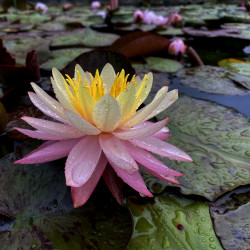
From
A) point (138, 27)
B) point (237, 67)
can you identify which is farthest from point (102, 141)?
point (138, 27)

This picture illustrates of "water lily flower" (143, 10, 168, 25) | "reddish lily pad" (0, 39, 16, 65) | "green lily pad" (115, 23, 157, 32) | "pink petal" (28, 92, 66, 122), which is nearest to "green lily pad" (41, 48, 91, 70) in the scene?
"reddish lily pad" (0, 39, 16, 65)

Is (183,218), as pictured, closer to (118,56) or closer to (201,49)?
(118,56)

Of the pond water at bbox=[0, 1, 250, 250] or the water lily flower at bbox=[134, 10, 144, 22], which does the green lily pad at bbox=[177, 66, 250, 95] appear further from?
the water lily flower at bbox=[134, 10, 144, 22]

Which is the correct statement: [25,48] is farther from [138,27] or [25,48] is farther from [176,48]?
[138,27]

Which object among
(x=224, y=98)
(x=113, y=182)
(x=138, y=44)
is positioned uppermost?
(x=138, y=44)

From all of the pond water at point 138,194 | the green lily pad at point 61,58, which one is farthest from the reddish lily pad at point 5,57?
the green lily pad at point 61,58

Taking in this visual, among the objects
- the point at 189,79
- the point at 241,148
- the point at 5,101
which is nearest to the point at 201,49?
the point at 189,79
